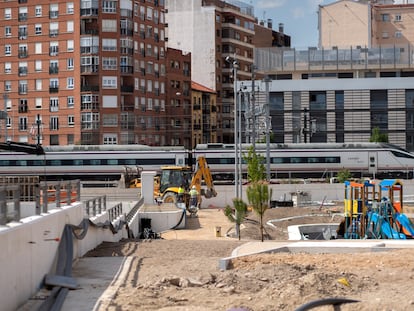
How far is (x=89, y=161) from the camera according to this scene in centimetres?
6047

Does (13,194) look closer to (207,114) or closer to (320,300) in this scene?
(320,300)

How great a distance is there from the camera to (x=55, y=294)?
41.1 feet

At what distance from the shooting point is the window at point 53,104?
7419 cm

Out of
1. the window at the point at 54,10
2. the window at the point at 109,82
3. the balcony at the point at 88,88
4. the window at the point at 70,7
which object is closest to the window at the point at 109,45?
the window at the point at 109,82

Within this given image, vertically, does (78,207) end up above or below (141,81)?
below

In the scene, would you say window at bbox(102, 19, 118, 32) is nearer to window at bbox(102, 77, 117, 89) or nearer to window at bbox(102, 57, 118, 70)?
window at bbox(102, 57, 118, 70)

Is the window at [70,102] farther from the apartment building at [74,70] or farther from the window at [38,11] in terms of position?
the window at [38,11]

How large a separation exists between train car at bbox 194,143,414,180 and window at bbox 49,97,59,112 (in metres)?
20.0

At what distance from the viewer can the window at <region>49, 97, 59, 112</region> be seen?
74.2m

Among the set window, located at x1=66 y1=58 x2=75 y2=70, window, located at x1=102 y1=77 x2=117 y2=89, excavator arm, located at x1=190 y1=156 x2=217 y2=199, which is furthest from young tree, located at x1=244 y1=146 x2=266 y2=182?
window, located at x1=66 y1=58 x2=75 y2=70

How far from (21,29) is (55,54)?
14.9ft

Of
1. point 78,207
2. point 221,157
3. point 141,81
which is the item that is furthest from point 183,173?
point 141,81

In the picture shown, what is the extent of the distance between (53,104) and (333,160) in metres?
29.4

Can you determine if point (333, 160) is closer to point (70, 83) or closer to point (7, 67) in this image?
point (70, 83)
